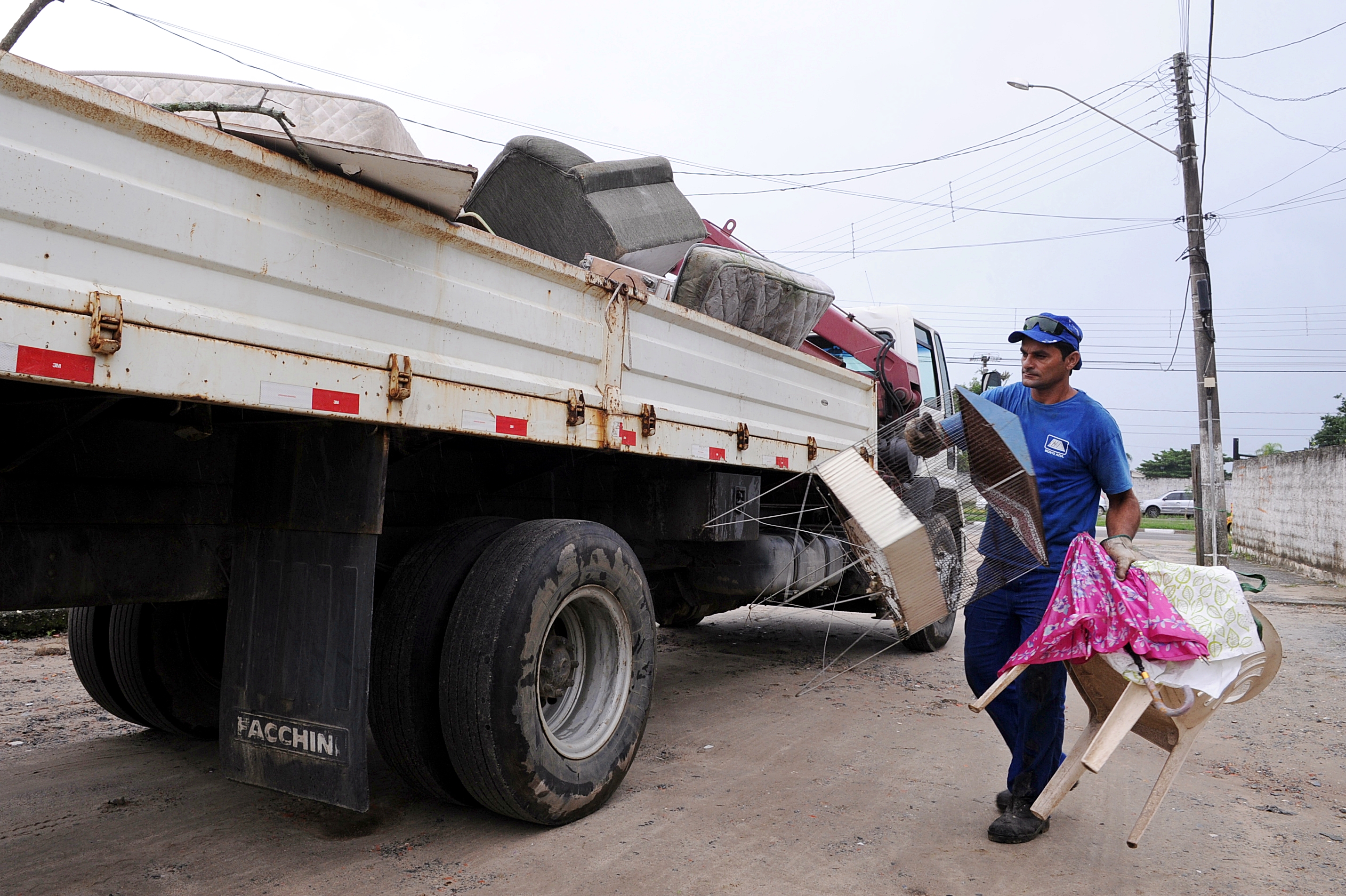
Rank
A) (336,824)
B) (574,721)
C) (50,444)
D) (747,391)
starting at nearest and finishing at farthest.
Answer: (50,444) < (336,824) < (574,721) < (747,391)

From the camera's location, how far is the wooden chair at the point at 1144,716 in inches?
112

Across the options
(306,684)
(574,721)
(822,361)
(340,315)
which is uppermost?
(822,361)

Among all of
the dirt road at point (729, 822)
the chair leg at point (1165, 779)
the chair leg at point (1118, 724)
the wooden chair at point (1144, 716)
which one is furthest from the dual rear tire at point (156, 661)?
the chair leg at point (1165, 779)

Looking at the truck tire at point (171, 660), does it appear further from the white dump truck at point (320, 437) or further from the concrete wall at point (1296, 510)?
the concrete wall at point (1296, 510)

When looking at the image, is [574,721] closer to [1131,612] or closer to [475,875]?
[475,875]

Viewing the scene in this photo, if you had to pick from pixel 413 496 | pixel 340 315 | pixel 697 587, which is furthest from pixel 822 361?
pixel 340 315

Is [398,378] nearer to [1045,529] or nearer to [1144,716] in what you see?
[1045,529]

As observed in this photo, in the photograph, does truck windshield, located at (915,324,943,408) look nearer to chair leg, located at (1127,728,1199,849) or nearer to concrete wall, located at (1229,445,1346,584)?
chair leg, located at (1127,728,1199,849)

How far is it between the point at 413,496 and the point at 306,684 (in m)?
1.08

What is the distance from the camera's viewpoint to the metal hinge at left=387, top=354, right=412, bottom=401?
279cm

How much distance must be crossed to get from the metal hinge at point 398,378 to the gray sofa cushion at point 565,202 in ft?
5.99

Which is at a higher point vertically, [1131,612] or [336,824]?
[1131,612]

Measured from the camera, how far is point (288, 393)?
8.13 ft

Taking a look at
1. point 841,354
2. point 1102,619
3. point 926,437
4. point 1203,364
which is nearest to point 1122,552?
point 1102,619
